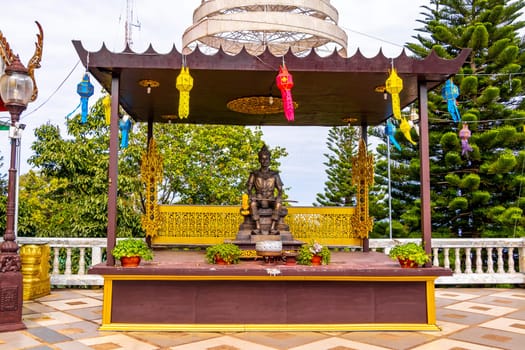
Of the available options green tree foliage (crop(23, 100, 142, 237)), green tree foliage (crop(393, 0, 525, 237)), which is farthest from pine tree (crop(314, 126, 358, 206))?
green tree foliage (crop(23, 100, 142, 237))

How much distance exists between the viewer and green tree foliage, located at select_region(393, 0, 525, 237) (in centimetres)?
1118

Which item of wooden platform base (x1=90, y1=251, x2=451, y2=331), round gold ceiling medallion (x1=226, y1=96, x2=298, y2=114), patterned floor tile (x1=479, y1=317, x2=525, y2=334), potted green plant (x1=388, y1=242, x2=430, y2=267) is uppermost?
round gold ceiling medallion (x1=226, y1=96, x2=298, y2=114)

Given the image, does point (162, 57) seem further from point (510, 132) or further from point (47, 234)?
point (510, 132)

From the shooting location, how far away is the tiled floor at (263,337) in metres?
4.02

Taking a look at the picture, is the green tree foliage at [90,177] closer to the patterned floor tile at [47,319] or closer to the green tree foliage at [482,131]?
the patterned floor tile at [47,319]

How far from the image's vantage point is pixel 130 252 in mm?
4543

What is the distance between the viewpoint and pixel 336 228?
24.3 ft

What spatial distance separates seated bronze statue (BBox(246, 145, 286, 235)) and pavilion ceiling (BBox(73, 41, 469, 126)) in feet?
3.41

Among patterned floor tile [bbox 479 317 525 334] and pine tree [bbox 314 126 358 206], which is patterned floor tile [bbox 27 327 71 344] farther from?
pine tree [bbox 314 126 358 206]

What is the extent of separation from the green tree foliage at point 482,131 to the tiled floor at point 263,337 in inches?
254

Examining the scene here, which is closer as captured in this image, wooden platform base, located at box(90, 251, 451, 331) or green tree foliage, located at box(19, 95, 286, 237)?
wooden platform base, located at box(90, 251, 451, 331)

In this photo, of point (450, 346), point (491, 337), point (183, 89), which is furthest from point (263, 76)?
point (491, 337)

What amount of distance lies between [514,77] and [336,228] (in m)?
7.59

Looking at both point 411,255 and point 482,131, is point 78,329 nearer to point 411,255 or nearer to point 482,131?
point 411,255
